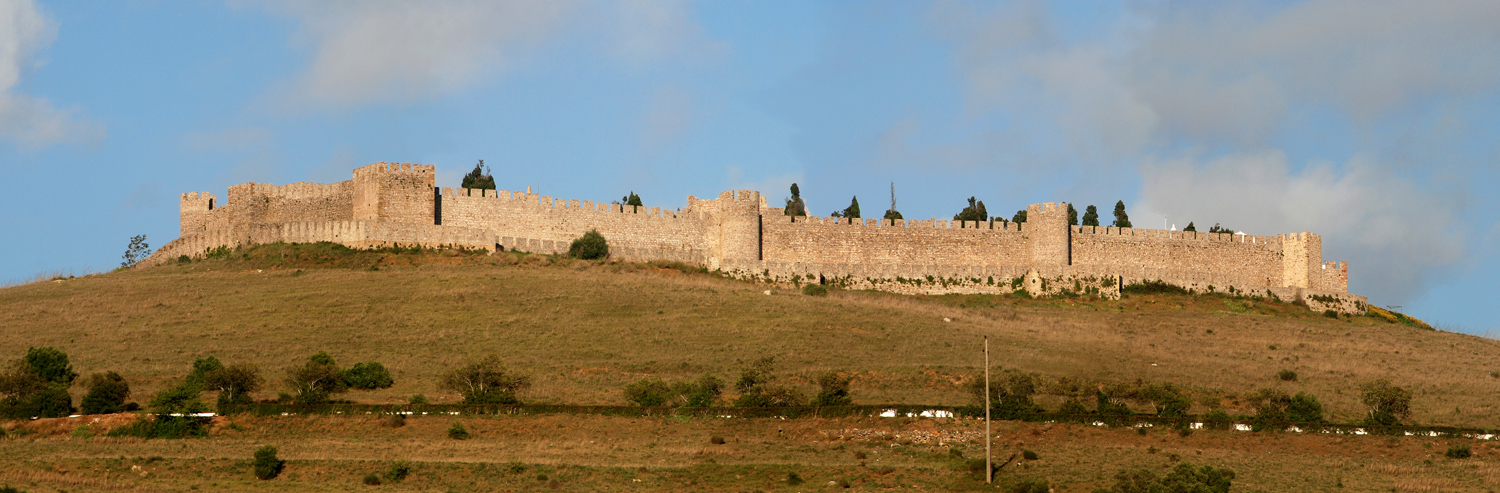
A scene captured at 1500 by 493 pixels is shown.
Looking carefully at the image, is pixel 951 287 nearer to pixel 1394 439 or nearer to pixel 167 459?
pixel 1394 439

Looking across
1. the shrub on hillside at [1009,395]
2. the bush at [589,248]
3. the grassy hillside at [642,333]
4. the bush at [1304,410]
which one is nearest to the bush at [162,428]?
the grassy hillside at [642,333]

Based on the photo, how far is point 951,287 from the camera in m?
54.3

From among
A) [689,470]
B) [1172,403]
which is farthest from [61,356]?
[1172,403]

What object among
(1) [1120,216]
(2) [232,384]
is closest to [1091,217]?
(1) [1120,216]

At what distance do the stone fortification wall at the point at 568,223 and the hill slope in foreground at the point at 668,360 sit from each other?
1642mm

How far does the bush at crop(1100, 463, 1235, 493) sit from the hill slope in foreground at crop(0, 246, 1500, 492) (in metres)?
0.78

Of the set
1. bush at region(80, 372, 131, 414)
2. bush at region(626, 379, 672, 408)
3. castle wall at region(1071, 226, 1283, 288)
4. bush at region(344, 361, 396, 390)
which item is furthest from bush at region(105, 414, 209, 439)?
castle wall at region(1071, 226, 1283, 288)

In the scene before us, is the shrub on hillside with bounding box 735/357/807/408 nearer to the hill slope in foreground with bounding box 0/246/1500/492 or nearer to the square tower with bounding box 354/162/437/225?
the hill slope in foreground with bounding box 0/246/1500/492

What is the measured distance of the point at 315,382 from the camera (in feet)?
113

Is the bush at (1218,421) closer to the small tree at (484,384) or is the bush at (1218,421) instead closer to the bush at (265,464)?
the small tree at (484,384)

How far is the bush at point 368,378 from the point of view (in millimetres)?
36000

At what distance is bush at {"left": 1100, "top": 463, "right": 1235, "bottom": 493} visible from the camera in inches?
1077

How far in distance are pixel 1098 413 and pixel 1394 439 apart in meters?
5.92

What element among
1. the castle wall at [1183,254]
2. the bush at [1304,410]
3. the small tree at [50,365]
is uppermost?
the castle wall at [1183,254]
